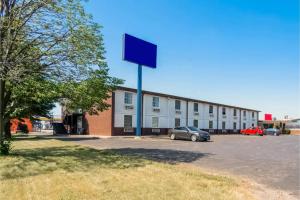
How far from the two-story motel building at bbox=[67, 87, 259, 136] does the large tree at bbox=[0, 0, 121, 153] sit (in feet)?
68.7

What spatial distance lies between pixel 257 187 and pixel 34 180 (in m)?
5.92

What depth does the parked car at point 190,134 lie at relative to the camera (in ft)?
89.2

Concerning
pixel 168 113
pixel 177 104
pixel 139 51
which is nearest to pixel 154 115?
pixel 168 113

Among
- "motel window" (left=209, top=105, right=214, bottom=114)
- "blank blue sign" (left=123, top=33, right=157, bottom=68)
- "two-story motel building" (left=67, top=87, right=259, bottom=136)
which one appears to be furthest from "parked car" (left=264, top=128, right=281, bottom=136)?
"blank blue sign" (left=123, top=33, right=157, bottom=68)

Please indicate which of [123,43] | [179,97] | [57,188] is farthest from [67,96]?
[179,97]

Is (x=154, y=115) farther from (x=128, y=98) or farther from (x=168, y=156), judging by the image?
(x=168, y=156)

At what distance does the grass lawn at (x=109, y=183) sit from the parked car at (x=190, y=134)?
17.2 meters

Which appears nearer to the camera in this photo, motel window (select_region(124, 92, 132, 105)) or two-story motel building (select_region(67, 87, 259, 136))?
two-story motel building (select_region(67, 87, 259, 136))

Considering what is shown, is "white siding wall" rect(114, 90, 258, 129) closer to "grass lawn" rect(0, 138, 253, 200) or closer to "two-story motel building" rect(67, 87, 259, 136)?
"two-story motel building" rect(67, 87, 259, 136)

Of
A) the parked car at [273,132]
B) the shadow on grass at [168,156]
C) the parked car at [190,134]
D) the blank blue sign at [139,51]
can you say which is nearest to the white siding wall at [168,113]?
the blank blue sign at [139,51]

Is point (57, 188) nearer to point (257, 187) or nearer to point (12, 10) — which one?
point (257, 187)

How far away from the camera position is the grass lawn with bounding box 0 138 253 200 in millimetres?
6488

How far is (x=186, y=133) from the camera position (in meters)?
28.4

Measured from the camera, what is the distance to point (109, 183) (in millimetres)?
7543
